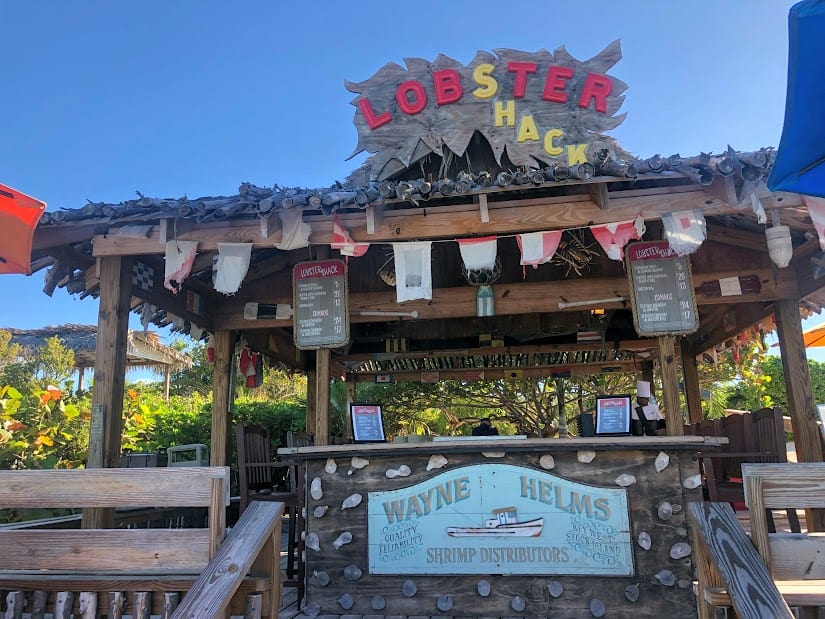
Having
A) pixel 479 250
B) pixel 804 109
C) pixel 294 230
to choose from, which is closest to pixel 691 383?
pixel 479 250

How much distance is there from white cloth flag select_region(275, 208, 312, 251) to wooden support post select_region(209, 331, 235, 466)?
274cm

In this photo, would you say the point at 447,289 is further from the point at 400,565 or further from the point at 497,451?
the point at 400,565

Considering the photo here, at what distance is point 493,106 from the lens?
688 centimetres

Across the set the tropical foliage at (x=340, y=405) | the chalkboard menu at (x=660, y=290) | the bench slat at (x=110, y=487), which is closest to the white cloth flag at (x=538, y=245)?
the chalkboard menu at (x=660, y=290)

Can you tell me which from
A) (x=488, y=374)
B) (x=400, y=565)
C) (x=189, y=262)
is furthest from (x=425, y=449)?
(x=488, y=374)

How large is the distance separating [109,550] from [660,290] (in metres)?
4.67

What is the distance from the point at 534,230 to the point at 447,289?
1846 millimetres

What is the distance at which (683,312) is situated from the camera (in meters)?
5.21

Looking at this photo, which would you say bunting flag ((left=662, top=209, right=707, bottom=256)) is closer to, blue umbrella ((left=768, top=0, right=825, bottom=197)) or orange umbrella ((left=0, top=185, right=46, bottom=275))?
blue umbrella ((left=768, top=0, right=825, bottom=197))

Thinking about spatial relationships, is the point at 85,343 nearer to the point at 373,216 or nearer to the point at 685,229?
the point at 373,216

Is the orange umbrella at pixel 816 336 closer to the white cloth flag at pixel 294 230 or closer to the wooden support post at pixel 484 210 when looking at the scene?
the wooden support post at pixel 484 210

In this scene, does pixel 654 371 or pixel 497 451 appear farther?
pixel 654 371

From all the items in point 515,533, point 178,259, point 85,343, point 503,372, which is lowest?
point 515,533

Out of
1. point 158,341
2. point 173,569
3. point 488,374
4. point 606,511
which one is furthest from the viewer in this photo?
point 158,341
